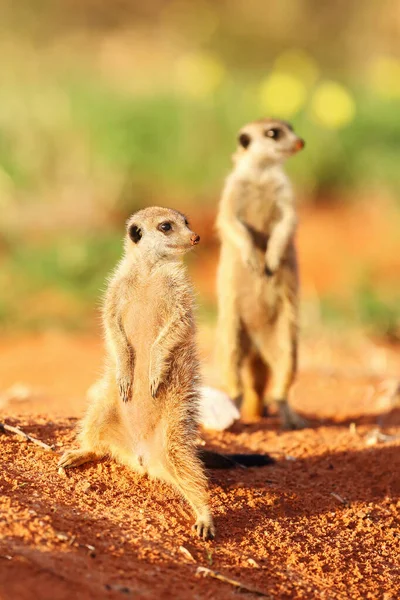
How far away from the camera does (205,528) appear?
10.8ft

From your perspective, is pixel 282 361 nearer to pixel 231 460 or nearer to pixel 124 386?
pixel 231 460

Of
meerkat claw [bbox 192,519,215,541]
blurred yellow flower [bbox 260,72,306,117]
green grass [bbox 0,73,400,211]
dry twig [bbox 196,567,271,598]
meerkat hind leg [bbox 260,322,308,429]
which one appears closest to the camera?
dry twig [bbox 196,567,271,598]

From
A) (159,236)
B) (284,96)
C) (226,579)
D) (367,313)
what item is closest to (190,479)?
(226,579)

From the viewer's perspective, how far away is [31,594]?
259 cm

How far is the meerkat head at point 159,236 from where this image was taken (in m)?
3.92

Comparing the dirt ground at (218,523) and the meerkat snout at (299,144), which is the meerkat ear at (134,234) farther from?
the meerkat snout at (299,144)

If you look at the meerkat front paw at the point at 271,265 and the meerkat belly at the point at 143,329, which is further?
the meerkat front paw at the point at 271,265

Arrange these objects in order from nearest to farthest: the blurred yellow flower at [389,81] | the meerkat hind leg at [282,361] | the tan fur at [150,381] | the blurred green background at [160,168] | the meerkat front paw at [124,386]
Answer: the tan fur at [150,381] < the meerkat front paw at [124,386] < the meerkat hind leg at [282,361] < the blurred green background at [160,168] < the blurred yellow flower at [389,81]

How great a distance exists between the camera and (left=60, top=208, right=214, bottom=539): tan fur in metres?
3.57

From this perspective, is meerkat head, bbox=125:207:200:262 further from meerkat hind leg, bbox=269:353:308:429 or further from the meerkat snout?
the meerkat snout

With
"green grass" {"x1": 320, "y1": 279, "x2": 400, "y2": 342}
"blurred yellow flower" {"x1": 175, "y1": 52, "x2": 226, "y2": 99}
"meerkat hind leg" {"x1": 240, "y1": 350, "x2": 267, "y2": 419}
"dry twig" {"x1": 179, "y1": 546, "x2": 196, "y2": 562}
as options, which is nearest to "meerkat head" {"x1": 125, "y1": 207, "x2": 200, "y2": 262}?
"dry twig" {"x1": 179, "y1": 546, "x2": 196, "y2": 562}

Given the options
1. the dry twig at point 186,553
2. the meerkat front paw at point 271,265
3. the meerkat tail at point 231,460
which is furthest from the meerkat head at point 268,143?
the dry twig at point 186,553

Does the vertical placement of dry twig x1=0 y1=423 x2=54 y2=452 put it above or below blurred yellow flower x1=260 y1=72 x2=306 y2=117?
below

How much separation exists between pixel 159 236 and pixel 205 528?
1229 mm
